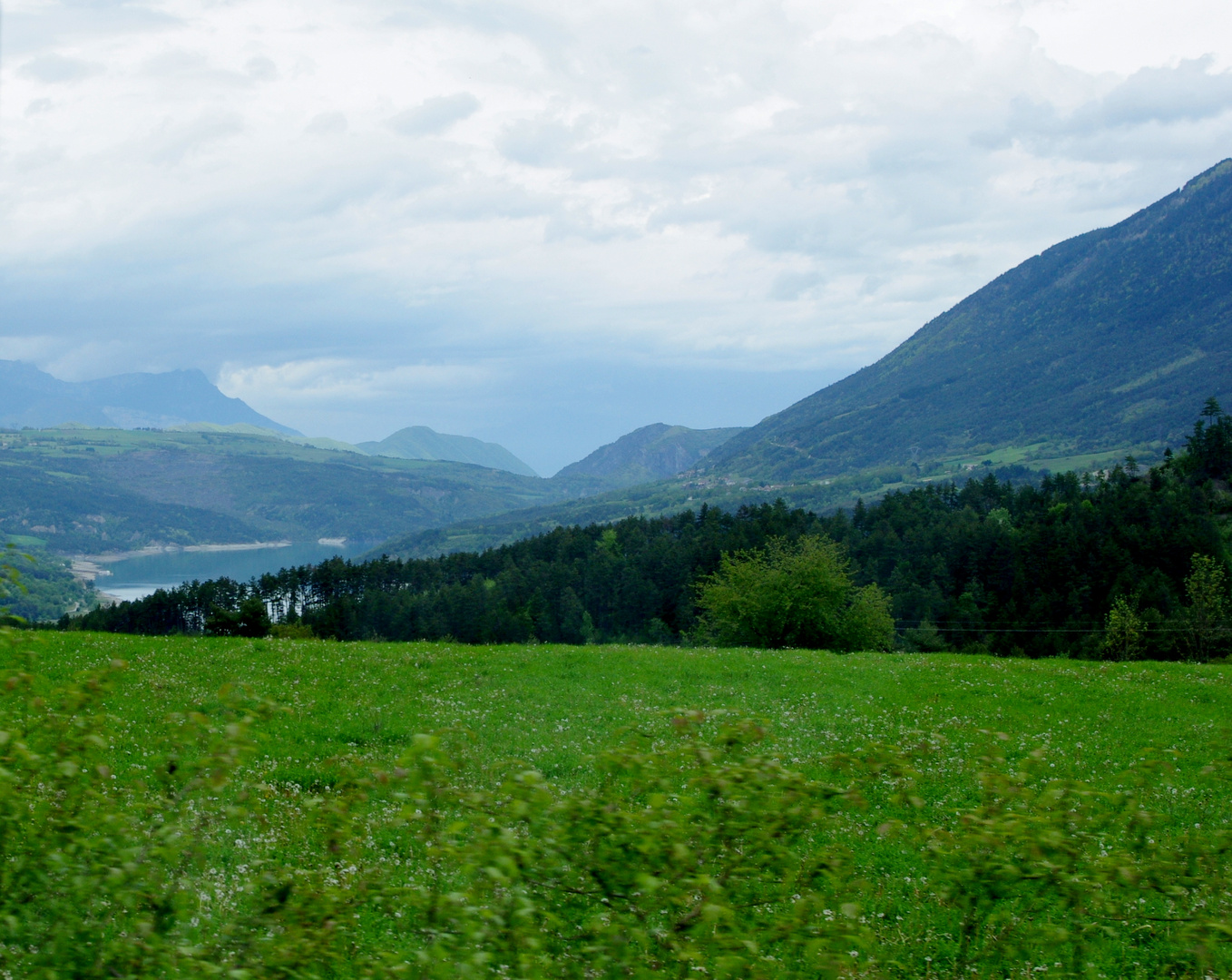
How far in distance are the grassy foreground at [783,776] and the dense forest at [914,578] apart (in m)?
59.3

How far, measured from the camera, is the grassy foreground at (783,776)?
15.1 feet

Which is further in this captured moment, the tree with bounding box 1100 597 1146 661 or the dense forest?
the dense forest

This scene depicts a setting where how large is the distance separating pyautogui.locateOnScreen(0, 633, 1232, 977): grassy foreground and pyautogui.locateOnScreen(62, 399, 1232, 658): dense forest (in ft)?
195

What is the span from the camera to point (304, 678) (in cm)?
1934

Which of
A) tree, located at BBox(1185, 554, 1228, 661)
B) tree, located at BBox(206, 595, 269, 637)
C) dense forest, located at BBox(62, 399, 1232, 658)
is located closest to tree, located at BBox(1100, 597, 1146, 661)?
dense forest, located at BBox(62, 399, 1232, 658)

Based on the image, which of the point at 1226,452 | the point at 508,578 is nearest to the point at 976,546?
the point at 1226,452

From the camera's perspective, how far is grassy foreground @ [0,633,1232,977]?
4609 mm

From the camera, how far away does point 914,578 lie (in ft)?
363

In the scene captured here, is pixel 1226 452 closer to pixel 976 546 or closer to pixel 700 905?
pixel 976 546

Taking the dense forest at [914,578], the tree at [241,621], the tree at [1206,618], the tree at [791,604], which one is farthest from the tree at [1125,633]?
the tree at [241,621]

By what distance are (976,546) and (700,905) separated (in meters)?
118

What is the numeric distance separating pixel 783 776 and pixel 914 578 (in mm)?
113075

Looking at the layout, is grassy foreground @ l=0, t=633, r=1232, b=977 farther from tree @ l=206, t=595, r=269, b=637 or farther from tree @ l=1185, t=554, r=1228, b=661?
tree @ l=1185, t=554, r=1228, b=661

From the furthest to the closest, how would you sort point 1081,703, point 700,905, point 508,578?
point 508,578
point 1081,703
point 700,905
